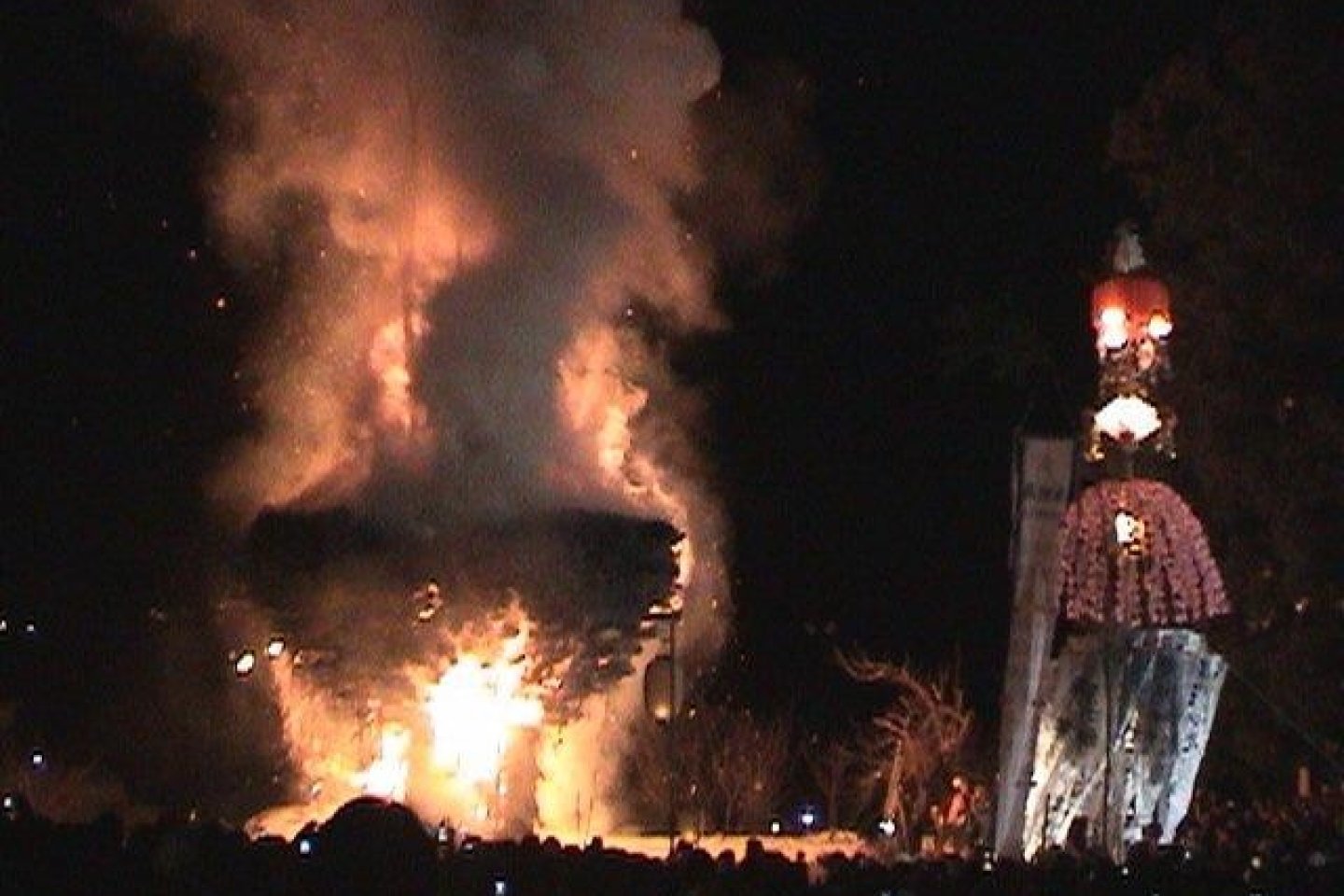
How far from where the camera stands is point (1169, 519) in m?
16.0

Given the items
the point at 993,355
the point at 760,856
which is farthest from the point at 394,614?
the point at 760,856

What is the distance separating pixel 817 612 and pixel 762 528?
1.16 metres

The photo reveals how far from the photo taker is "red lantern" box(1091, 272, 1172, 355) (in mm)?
15445

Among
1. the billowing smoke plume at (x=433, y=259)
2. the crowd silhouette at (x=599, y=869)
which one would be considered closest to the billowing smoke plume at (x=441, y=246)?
the billowing smoke plume at (x=433, y=259)

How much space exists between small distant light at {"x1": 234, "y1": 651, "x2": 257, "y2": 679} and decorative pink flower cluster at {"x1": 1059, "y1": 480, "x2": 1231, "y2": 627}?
337 inches

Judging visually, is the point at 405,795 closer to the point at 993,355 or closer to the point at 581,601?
the point at 581,601

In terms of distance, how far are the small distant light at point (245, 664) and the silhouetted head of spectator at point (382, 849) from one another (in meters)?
15.7

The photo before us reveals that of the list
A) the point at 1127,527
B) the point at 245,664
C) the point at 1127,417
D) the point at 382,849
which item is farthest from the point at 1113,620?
the point at 382,849

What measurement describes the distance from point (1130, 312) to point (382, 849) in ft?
33.9

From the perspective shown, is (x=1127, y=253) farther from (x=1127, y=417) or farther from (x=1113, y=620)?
(x=1113, y=620)

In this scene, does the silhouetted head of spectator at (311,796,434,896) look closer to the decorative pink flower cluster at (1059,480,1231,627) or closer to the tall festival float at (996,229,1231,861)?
the tall festival float at (996,229,1231,861)

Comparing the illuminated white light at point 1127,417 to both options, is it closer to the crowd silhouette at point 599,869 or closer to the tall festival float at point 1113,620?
the tall festival float at point 1113,620

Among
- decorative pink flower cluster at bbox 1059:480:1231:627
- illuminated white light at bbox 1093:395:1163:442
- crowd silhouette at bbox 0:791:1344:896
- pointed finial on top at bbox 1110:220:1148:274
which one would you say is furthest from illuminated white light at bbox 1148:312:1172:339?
crowd silhouette at bbox 0:791:1344:896

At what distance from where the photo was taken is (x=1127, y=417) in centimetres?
1550
